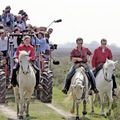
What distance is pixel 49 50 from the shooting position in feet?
Answer: 75.4

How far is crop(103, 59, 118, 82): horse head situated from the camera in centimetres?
1802

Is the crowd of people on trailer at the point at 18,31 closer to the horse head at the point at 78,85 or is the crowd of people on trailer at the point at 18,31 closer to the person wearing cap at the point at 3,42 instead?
the person wearing cap at the point at 3,42

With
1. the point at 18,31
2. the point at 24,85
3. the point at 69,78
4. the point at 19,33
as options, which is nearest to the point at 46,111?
the point at 69,78

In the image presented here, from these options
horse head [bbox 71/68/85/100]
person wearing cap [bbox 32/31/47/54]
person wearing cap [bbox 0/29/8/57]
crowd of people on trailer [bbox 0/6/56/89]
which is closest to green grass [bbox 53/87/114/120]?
horse head [bbox 71/68/85/100]

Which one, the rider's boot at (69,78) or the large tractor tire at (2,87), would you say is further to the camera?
the large tractor tire at (2,87)

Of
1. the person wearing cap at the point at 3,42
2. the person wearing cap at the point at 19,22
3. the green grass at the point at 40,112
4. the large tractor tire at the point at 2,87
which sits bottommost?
the green grass at the point at 40,112

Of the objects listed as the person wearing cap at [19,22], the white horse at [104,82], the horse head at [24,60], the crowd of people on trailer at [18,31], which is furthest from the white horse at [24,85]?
the person wearing cap at [19,22]

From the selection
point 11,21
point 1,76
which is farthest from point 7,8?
point 1,76

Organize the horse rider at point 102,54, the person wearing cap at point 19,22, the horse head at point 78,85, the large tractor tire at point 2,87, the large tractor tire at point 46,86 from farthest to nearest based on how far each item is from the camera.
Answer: the person wearing cap at point 19,22 → the large tractor tire at point 46,86 → the large tractor tire at point 2,87 → the horse rider at point 102,54 → the horse head at point 78,85

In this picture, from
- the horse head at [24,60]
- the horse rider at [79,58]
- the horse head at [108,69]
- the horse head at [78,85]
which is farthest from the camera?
the horse head at [108,69]

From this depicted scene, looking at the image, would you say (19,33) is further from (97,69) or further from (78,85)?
(78,85)

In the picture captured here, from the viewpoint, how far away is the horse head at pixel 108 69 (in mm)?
18016

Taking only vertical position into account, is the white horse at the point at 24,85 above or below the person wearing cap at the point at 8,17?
below

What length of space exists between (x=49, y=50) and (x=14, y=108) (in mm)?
4277
